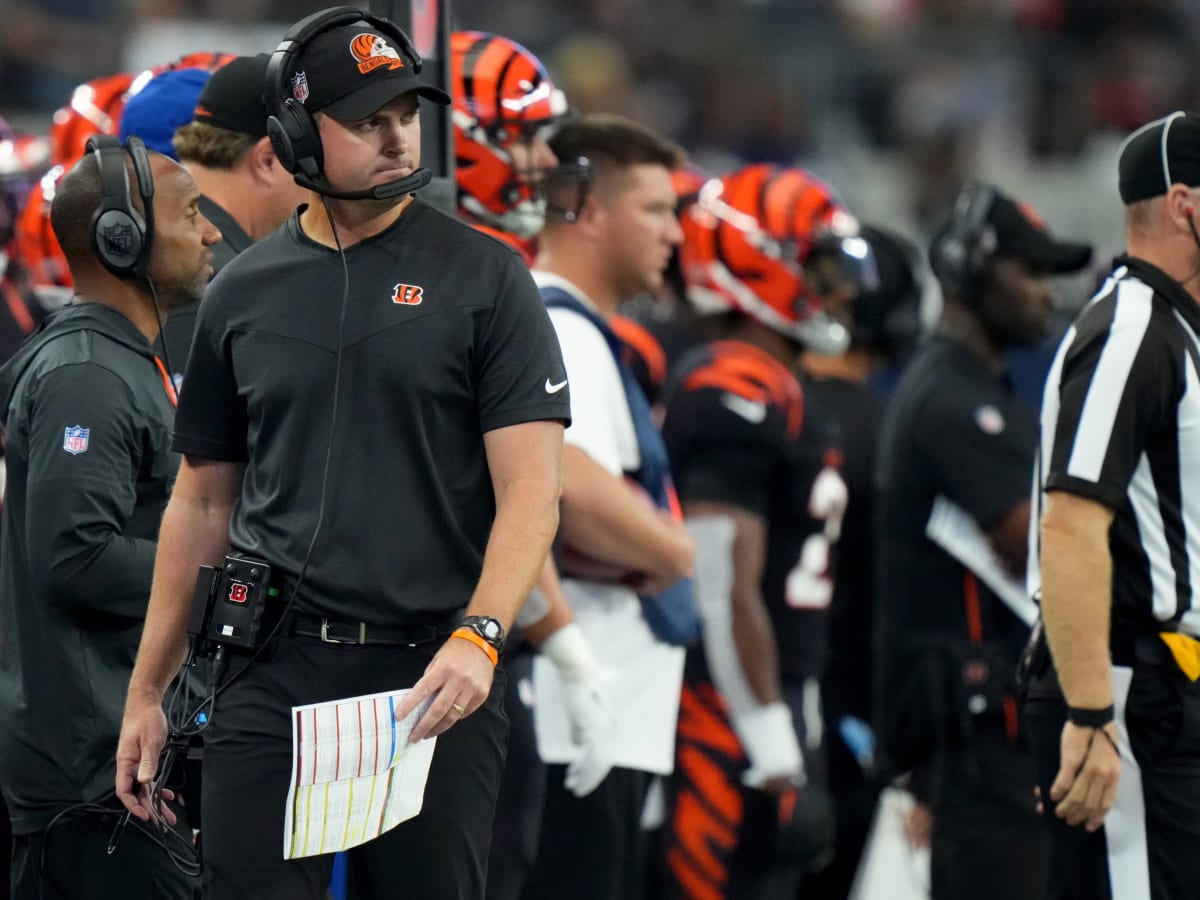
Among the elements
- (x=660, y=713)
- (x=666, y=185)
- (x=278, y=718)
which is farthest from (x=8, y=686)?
(x=666, y=185)

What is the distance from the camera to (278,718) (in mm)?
3430

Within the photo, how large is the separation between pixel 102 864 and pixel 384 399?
4.00 ft

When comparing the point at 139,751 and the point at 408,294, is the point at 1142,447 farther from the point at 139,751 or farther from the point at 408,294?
the point at 139,751

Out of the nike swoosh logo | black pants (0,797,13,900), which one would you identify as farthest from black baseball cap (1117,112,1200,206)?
black pants (0,797,13,900)

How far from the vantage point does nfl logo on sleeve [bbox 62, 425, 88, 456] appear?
3871 millimetres

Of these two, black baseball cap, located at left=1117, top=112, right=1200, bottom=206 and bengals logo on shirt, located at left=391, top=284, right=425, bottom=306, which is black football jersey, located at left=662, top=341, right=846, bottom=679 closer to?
black baseball cap, located at left=1117, top=112, right=1200, bottom=206

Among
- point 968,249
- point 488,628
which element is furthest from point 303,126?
point 968,249

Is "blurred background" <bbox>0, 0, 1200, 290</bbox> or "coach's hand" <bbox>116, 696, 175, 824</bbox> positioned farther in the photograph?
"blurred background" <bbox>0, 0, 1200, 290</bbox>

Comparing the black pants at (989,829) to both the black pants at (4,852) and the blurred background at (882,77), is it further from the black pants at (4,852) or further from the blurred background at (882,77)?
the blurred background at (882,77)

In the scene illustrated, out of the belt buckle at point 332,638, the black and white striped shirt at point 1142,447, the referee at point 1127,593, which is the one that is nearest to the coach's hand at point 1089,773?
the referee at point 1127,593

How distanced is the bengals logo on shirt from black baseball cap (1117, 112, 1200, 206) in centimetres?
187

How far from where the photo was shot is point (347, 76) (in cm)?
349

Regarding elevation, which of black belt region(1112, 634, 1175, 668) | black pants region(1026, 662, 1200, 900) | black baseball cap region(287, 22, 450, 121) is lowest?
black pants region(1026, 662, 1200, 900)

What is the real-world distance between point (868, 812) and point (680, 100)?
30.0 ft
